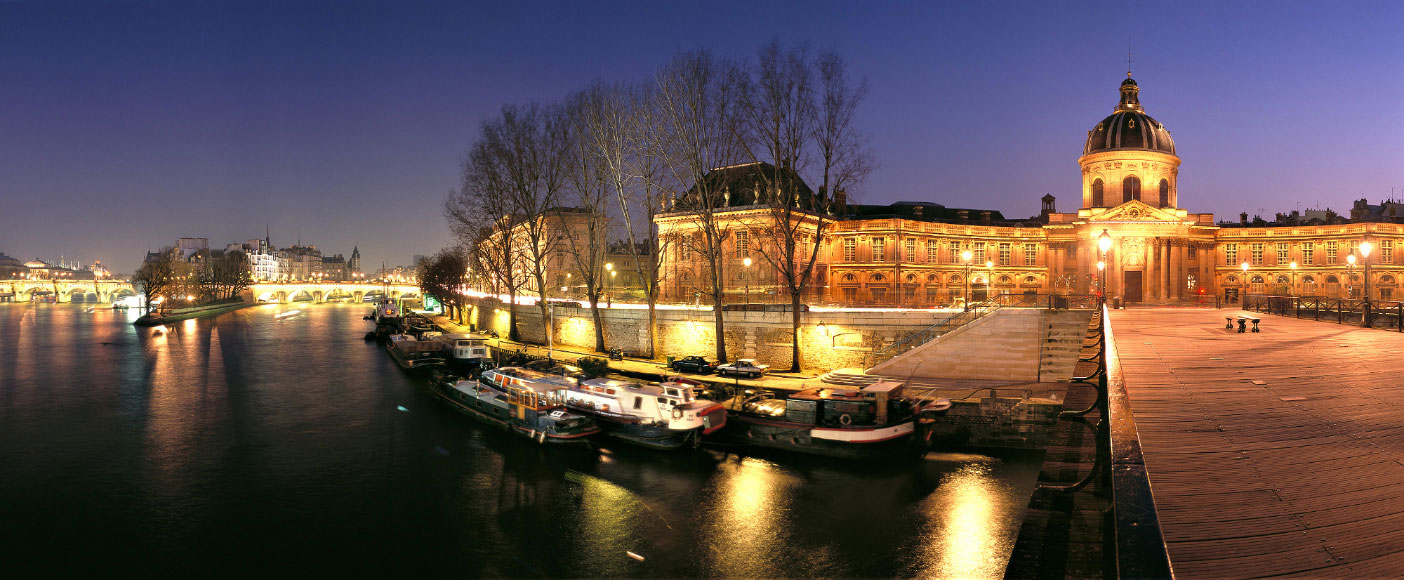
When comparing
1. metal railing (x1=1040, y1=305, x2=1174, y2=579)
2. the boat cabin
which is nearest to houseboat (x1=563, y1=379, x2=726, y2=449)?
the boat cabin

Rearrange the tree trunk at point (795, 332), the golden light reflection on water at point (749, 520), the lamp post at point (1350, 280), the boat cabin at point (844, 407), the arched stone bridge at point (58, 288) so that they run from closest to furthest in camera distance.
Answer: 1. the golden light reflection on water at point (749, 520)
2. the boat cabin at point (844, 407)
3. the tree trunk at point (795, 332)
4. the lamp post at point (1350, 280)
5. the arched stone bridge at point (58, 288)

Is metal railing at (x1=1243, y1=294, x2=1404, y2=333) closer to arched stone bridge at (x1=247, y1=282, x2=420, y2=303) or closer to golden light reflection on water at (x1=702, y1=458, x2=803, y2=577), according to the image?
golden light reflection on water at (x1=702, y1=458, x2=803, y2=577)

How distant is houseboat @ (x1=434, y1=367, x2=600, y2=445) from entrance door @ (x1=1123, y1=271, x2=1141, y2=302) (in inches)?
1756

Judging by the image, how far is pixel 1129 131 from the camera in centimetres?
5519

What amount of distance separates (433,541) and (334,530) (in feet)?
8.67

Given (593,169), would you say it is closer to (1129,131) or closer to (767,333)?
(767,333)

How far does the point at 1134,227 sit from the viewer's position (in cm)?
5203

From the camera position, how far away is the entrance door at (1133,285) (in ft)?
172

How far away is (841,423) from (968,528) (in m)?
6.08

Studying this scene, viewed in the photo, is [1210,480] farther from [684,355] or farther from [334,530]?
Answer: [684,355]

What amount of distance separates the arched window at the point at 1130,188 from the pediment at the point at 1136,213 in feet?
9.49

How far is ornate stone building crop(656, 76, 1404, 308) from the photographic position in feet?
171

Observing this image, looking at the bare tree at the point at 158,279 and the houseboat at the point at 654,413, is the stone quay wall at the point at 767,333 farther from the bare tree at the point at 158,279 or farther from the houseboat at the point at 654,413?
the bare tree at the point at 158,279

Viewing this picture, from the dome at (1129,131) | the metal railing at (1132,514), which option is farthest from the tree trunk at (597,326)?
the dome at (1129,131)
